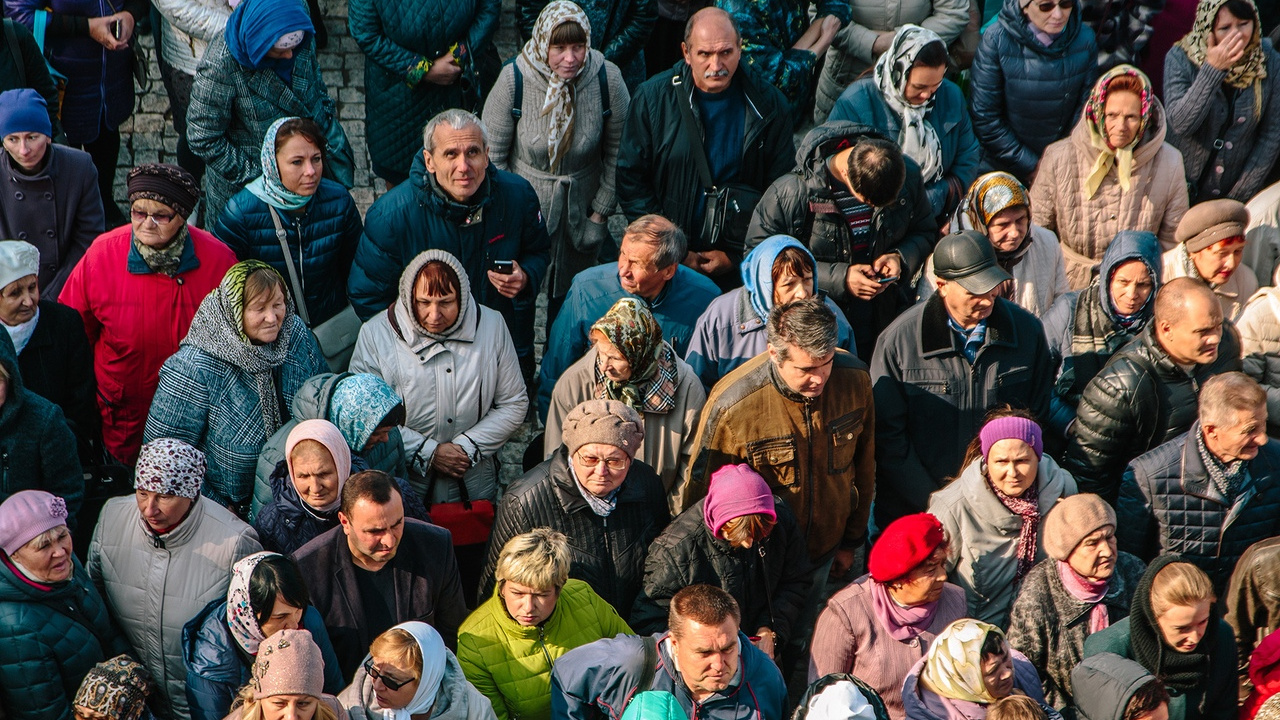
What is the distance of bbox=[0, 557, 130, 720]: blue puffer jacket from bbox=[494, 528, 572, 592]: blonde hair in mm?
1489

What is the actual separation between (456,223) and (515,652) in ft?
7.79

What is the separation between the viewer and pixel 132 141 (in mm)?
9148

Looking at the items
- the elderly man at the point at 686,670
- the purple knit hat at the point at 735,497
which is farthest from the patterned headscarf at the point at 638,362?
the elderly man at the point at 686,670

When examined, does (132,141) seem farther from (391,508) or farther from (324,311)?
(391,508)

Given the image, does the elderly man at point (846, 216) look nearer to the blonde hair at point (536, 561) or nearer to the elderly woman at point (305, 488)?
the blonde hair at point (536, 561)

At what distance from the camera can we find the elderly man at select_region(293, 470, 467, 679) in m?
4.98

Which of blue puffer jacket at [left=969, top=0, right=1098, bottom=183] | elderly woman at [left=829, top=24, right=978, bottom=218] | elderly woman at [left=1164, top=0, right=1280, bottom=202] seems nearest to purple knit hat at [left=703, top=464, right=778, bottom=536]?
elderly woman at [left=829, top=24, right=978, bottom=218]

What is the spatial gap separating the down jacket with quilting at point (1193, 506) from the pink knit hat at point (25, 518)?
4100mm

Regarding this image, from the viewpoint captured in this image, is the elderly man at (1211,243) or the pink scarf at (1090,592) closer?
the pink scarf at (1090,592)

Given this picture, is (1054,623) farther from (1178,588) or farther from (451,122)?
(451,122)

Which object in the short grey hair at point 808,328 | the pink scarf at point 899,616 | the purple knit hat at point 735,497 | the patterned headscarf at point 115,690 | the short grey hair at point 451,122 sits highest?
the short grey hair at point 451,122

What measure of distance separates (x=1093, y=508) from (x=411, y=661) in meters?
2.52

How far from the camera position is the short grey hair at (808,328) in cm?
541

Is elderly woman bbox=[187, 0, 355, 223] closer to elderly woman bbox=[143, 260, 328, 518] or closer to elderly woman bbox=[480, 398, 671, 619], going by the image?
elderly woman bbox=[143, 260, 328, 518]
